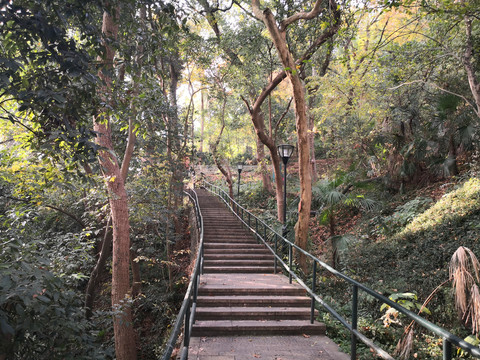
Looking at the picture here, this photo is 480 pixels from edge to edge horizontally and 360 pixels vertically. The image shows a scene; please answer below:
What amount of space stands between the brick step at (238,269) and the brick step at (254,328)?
3423 millimetres

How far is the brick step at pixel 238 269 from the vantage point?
8.06 meters

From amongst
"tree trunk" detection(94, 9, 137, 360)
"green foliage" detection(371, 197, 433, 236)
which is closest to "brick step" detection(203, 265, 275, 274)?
"tree trunk" detection(94, 9, 137, 360)

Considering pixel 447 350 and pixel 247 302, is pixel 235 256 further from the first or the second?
pixel 447 350

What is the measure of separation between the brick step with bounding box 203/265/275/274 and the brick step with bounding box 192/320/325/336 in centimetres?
342

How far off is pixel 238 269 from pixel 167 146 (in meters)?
4.95

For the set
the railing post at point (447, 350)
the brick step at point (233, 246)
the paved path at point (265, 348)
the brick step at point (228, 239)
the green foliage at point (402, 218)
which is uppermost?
the green foliage at point (402, 218)

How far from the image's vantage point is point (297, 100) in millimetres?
7637

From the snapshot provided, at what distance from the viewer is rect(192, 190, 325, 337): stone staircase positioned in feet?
14.6

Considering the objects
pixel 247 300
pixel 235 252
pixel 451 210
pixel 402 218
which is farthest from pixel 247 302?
pixel 402 218

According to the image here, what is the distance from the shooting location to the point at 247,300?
17.6ft

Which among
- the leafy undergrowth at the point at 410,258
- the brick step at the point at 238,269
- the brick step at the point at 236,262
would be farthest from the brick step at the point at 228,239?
the brick step at the point at 238,269

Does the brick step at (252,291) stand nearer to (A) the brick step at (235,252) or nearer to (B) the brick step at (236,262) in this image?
(B) the brick step at (236,262)

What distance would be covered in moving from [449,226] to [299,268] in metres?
3.76

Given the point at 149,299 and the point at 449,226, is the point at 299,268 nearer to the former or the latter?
the point at 449,226
